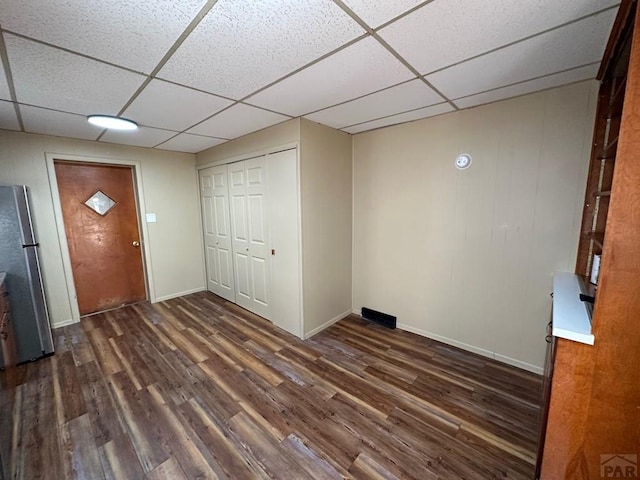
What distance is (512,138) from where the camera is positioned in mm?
2096

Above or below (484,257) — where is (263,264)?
below

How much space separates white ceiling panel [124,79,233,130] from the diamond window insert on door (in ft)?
5.15

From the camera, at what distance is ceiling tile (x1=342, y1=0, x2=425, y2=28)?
1.05 metres

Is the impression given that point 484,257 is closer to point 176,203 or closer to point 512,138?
point 512,138

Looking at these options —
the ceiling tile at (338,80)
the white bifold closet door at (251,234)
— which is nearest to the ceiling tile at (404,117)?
the ceiling tile at (338,80)

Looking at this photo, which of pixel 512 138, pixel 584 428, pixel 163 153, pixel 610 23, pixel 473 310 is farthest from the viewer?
pixel 163 153

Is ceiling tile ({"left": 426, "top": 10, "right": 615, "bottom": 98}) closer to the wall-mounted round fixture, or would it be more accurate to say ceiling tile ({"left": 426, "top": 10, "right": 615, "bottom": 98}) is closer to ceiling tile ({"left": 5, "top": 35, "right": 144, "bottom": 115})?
the wall-mounted round fixture

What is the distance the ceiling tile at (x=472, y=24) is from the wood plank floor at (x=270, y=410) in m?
2.30

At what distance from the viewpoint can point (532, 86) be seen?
1845 millimetres

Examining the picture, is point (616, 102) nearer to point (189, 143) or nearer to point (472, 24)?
point (472, 24)

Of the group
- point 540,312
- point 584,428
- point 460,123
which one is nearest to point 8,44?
point 460,123

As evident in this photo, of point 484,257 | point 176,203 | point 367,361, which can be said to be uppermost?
point 176,203

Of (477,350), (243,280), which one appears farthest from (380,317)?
(243,280)

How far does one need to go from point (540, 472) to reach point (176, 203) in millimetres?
4616
